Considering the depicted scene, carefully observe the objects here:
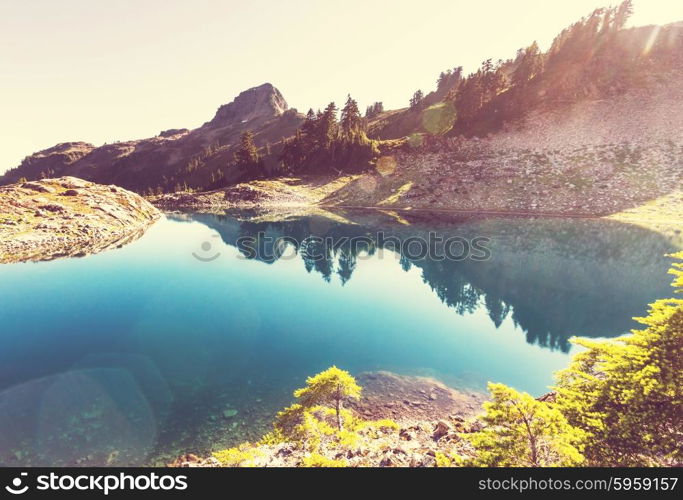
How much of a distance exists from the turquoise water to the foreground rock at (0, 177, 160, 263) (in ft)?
22.7

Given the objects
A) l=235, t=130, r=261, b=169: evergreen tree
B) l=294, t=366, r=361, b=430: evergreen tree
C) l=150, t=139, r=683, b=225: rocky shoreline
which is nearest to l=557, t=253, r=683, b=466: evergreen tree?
l=294, t=366, r=361, b=430: evergreen tree

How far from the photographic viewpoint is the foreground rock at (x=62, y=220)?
41291 millimetres

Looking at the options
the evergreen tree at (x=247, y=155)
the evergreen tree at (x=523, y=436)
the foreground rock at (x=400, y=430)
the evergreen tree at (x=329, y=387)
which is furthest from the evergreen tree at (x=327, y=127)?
the evergreen tree at (x=523, y=436)

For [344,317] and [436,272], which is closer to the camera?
[344,317]

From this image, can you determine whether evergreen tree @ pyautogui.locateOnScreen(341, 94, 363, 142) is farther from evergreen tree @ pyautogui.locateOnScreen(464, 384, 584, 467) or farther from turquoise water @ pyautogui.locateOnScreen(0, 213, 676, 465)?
evergreen tree @ pyautogui.locateOnScreen(464, 384, 584, 467)

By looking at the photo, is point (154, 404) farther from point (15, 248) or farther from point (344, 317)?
point (15, 248)

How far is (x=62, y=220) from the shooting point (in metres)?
49.5

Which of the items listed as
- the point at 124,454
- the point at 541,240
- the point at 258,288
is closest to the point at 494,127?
the point at 541,240

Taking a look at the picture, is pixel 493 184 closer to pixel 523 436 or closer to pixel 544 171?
pixel 544 171

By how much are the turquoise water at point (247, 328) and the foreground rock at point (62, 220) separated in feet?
22.7

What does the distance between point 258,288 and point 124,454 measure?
19.2m

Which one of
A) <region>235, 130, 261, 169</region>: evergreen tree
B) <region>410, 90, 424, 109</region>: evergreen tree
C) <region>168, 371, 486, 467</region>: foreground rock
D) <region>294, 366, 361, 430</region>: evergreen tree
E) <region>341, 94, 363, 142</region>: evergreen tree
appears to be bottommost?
<region>168, 371, 486, 467</region>: foreground rock

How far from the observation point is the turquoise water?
13.8 m

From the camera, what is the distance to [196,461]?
11.5 metres
